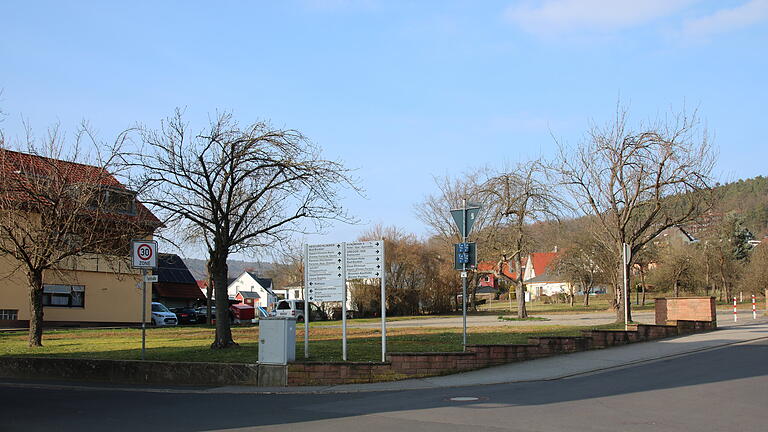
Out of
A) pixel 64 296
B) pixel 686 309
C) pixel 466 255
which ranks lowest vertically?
pixel 686 309

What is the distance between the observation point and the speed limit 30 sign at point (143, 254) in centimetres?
1619

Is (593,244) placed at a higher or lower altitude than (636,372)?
higher

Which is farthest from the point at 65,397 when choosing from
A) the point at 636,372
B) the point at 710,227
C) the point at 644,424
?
the point at 710,227

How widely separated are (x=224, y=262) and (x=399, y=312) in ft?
122

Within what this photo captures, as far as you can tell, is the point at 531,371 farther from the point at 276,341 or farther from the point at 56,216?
the point at 56,216

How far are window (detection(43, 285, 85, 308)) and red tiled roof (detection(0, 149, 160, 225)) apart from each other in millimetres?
17832

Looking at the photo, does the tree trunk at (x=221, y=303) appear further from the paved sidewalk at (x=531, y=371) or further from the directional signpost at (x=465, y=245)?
the directional signpost at (x=465, y=245)

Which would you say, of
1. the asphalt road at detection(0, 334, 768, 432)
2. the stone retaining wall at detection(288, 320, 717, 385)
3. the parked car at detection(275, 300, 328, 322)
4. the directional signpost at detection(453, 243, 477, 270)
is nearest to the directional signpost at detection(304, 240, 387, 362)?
the stone retaining wall at detection(288, 320, 717, 385)

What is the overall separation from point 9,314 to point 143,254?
26.0 meters

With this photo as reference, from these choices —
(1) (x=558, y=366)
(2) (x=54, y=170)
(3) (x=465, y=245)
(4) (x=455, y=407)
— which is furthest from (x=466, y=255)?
(2) (x=54, y=170)

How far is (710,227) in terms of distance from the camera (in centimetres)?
2838

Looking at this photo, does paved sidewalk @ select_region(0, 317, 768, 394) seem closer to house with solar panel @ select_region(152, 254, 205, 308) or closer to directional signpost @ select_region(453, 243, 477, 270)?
directional signpost @ select_region(453, 243, 477, 270)

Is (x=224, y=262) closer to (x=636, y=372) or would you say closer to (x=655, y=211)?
(x=636, y=372)

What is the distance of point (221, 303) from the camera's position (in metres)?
18.2
